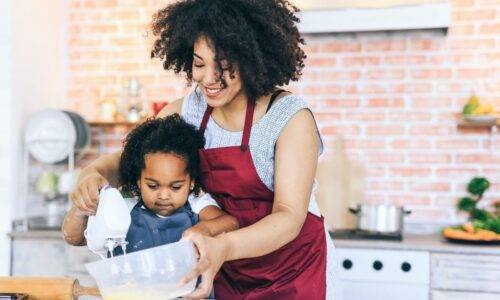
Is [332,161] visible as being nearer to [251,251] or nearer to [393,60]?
[393,60]

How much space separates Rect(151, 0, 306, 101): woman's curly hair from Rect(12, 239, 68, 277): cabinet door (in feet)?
6.15

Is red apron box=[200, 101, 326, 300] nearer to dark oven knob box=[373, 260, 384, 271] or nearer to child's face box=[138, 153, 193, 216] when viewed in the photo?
child's face box=[138, 153, 193, 216]

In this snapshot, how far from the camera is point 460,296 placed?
2984 millimetres

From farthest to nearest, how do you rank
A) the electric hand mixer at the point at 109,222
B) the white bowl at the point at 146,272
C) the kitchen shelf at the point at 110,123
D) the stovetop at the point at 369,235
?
the kitchen shelf at the point at 110,123 < the stovetop at the point at 369,235 < the electric hand mixer at the point at 109,222 < the white bowl at the point at 146,272

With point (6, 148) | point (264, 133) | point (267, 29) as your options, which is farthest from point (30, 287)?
point (6, 148)

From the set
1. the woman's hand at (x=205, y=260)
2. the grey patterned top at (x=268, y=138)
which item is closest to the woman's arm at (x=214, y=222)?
the grey patterned top at (x=268, y=138)

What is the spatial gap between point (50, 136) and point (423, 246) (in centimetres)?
198

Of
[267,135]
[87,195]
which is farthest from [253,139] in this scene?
[87,195]

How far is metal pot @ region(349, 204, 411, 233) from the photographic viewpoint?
10.8 ft

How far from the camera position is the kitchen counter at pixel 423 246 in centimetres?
296

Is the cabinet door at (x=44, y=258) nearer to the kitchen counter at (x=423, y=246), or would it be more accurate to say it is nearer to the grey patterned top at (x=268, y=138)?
the kitchen counter at (x=423, y=246)

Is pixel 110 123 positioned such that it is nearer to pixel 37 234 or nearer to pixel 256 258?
pixel 37 234

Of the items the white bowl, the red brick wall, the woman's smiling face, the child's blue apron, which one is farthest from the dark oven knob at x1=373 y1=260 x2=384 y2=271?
the white bowl

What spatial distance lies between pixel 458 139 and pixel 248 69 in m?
2.20
